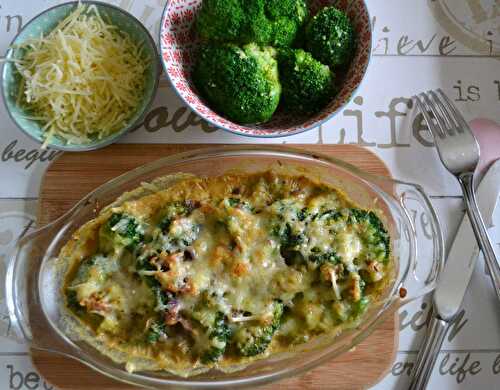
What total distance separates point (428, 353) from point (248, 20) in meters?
1.10

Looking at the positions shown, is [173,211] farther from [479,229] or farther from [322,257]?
[479,229]

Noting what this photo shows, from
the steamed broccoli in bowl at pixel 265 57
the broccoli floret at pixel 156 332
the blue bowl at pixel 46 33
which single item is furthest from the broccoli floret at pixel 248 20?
the broccoli floret at pixel 156 332

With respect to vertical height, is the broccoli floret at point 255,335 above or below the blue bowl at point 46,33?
below

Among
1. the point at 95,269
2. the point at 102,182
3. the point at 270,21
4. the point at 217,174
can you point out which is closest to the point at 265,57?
the point at 270,21

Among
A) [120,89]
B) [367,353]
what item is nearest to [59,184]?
[120,89]

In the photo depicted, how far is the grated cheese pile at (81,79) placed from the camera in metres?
1.54

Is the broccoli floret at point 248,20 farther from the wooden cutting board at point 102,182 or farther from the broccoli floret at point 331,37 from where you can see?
the wooden cutting board at point 102,182

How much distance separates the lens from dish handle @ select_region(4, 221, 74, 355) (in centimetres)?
141

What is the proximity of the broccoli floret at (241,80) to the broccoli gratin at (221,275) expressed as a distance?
24cm

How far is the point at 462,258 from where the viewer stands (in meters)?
1.63

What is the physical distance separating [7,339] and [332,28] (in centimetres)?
130

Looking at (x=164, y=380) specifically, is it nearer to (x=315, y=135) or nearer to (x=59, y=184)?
(x=59, y=184)

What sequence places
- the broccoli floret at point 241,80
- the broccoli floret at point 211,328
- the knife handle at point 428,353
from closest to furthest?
1. the broccoli floret at point 211,328
2. the broccoli floret at point 241,80
3. the knife handle at point 428,353

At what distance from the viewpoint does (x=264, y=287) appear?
138cm
